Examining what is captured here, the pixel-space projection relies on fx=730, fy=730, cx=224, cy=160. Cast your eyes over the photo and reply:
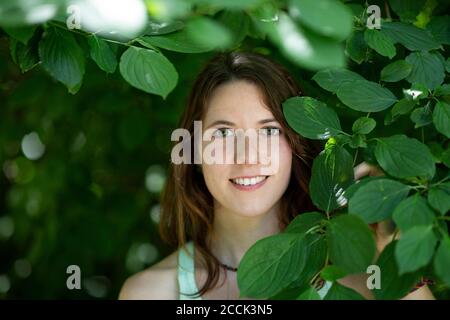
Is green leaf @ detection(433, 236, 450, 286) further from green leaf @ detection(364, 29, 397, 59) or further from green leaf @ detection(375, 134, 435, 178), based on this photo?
green leaf @ detection(364, 29, 397, 59)

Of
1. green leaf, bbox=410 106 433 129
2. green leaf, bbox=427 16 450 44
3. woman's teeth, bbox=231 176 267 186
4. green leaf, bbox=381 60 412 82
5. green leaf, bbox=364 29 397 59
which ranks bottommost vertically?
green leaf, bbox=410 106 433 129

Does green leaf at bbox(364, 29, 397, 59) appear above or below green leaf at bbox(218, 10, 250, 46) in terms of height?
above

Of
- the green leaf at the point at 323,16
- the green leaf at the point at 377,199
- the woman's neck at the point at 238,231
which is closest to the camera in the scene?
the green leaf at the point at 323,16

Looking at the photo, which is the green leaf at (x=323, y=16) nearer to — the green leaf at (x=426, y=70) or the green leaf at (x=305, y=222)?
the green leaf at (x=305, y=222)

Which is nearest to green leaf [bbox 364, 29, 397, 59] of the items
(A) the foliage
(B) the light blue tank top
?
(A) the foliage

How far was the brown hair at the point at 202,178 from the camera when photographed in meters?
1.56

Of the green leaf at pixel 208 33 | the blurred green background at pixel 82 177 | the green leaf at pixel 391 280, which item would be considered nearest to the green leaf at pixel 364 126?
the green leaf at pixel 391 280

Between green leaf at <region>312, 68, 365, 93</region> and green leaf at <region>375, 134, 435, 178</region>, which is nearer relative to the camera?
green leaf at <region>375, 134, 435, 178</region>

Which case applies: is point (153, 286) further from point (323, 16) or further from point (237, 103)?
point (323, 16)

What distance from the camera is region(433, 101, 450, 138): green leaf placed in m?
1.21

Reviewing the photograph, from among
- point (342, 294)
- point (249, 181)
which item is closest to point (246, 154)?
point (249, 181)

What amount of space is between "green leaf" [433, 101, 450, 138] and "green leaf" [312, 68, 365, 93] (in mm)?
152

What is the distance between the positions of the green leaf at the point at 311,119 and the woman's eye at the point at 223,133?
0.24 m
